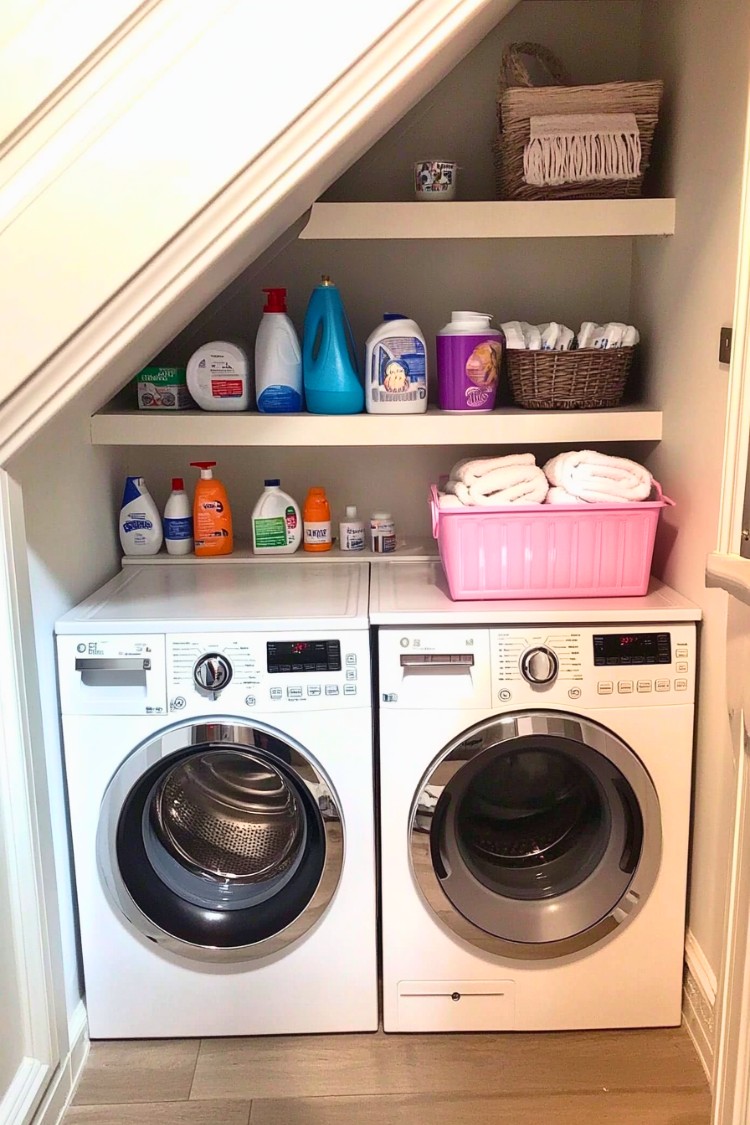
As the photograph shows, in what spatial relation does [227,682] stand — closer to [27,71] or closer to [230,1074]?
[230,1074]

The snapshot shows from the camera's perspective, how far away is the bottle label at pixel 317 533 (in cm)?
227

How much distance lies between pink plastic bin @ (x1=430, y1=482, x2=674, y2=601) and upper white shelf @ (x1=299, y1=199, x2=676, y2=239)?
22.5 inches

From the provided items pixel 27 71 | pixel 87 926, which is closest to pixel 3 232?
pixel 27 71

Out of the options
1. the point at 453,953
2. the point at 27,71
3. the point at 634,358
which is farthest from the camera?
the point at 634,358

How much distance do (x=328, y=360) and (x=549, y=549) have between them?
25.6 inches

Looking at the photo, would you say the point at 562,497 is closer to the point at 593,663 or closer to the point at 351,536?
the point at 593,663

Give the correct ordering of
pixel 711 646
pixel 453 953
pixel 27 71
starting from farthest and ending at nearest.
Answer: pixel 453 953, pixel 711 646, pixel 27 71

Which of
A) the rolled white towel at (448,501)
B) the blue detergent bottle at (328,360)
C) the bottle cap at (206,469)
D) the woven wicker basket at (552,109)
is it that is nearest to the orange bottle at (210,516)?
the bottle cap at (206,469)

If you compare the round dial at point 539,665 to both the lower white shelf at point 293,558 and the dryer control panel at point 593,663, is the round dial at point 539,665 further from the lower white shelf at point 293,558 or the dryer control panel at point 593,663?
the lower white shelf at point 293,558

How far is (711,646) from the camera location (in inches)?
70.2

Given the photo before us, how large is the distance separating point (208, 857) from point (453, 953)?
1.82 feet

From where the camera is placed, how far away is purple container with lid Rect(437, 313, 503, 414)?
2.03m

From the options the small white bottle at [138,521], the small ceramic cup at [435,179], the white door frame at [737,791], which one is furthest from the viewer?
the small white bottle at [138,521]

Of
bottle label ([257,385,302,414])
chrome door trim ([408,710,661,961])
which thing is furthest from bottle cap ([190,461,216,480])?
chrome door trim ([408,710,661,961])
